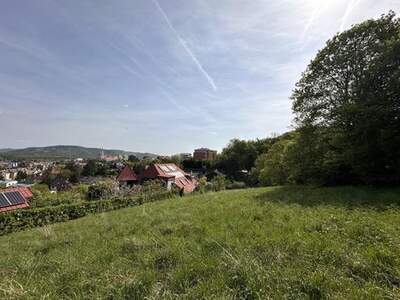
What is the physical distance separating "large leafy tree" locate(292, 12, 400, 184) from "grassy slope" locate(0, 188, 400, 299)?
553 centimetres

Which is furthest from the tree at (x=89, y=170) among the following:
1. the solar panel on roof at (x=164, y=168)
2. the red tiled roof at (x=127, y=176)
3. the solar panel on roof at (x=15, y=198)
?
the solar panel on roof at (x=15, y=198)

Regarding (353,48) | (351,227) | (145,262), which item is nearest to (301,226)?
(351,227)

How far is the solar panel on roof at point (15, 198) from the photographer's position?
22428 millimetres

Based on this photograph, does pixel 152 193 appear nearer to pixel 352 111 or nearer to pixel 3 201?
pixel 3 201

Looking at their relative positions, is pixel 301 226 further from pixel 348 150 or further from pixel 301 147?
pixel 301 147

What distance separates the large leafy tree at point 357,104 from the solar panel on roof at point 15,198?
24158 mm

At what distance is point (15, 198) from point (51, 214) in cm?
911

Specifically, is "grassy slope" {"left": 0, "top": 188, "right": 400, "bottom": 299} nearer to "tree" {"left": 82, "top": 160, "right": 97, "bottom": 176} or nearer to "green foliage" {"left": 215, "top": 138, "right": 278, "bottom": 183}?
"green foliage" {"left": 215, "top": 138, "right": 278, "bottom": 183}

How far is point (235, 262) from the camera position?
3908mm

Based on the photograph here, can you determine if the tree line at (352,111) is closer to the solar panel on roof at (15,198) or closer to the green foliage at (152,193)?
the green foliage at (152,193)

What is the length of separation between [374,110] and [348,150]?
2255 millimetres

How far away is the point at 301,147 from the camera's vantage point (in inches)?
664

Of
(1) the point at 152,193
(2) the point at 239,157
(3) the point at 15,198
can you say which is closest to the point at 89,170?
(2) the point at 239,157

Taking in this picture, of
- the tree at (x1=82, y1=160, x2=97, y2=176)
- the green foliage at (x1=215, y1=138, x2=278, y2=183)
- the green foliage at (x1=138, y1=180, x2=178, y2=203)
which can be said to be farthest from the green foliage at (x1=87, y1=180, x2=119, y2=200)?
the tree at (x1=82, y1=160, x2=97, y2=176)
